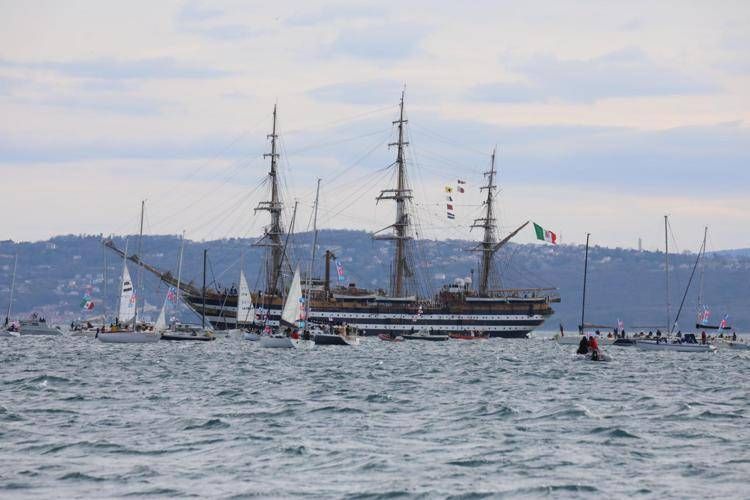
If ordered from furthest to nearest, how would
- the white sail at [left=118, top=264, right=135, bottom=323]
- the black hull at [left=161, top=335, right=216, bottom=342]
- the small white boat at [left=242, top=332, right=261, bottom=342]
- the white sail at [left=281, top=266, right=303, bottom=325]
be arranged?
the white sail at [left=118, top=264, right=135, bottom=323]
the small white boat at [left=242, top=332, right=261, bottom=342]
the black hull at [left=161, top=335, right=216, bottom=342]
the white sail at [left=281, top=266, right=303, bottom=325]

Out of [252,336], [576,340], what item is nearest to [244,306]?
[252,336]

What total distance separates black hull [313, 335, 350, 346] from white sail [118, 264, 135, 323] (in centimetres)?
2434

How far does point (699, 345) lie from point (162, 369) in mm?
66515

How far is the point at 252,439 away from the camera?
3812 cm

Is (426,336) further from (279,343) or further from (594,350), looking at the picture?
(594,350)

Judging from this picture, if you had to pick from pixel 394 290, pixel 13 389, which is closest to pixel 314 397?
pixel 13 389

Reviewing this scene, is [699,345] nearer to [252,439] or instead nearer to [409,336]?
[409,336]

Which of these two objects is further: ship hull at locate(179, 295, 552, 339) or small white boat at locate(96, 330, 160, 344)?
ship hull at locate(179, 295, 552, 339)

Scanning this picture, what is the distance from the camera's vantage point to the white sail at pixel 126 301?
136250mm

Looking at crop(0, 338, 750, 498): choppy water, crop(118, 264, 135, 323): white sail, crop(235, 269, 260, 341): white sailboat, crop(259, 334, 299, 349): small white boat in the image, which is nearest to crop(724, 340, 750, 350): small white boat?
crop(259, 334, 299, 349): small white boat

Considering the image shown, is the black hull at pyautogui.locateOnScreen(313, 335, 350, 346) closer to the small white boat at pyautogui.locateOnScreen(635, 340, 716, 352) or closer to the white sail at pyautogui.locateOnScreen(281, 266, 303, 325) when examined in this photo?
the white sail at pyautogui.locateOnScreen(281, 266, 303, 325)

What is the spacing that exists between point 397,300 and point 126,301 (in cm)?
5031

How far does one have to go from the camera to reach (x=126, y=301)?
137500 mm

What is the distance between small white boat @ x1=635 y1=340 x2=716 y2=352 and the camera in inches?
4870
